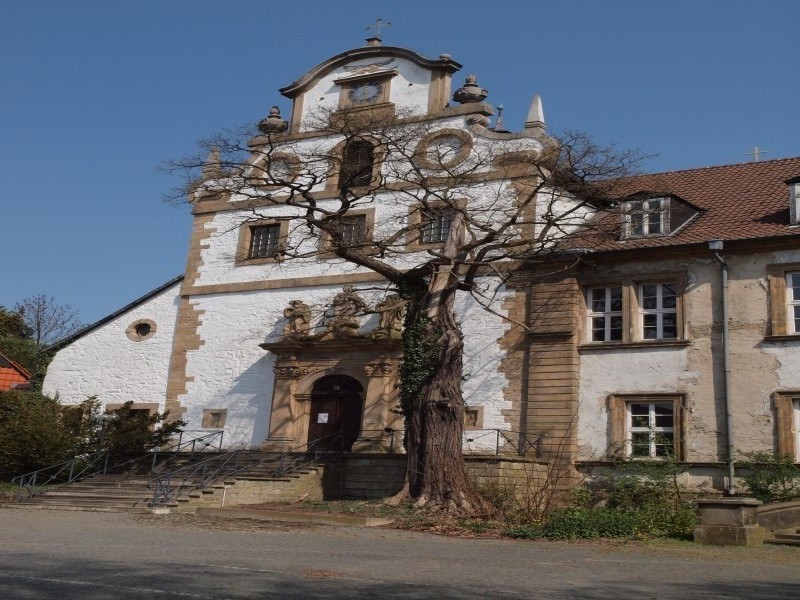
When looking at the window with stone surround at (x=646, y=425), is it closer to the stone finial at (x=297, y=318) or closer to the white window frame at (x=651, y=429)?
the white window frame at (x=651, y=429)

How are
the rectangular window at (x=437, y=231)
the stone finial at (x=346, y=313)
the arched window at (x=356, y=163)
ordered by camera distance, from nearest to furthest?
the arched window at (x=356, y=163), the stone finial at (x=346, y=313), the rectangular window at (x=437, y=231)

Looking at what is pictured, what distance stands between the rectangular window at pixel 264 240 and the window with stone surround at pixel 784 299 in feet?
42.7

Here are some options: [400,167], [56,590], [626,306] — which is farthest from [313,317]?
[56,590]

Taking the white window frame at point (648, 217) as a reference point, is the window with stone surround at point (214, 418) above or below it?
below

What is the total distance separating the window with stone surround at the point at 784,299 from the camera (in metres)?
20.0

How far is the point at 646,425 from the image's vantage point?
824 inches

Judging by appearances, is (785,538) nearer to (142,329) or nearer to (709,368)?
(709,368)

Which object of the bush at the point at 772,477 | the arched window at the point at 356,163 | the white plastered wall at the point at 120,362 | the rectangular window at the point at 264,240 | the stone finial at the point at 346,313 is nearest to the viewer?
the bush at the point at 772,477

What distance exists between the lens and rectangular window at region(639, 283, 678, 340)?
21.3 m

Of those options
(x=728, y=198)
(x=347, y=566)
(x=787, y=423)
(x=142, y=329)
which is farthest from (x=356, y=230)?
(x=347, y=566)

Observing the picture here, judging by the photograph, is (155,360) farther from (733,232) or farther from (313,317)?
(733,232)

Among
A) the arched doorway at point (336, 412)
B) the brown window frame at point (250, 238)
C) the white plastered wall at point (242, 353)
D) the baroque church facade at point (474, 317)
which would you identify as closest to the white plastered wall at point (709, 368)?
the baroque church facade at point (474, 317)

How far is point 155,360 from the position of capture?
26.4 metres

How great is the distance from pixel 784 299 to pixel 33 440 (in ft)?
58.2
